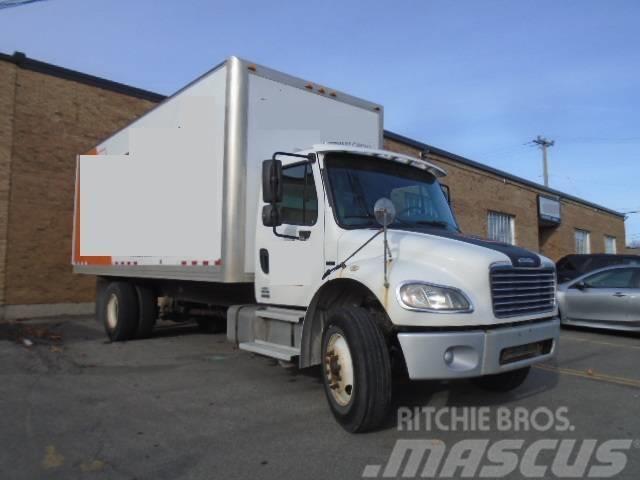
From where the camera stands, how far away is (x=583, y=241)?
35.5m

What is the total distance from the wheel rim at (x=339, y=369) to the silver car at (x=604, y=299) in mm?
7650

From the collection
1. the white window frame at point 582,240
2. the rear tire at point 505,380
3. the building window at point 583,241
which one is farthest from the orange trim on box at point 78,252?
the building window at point 583,241

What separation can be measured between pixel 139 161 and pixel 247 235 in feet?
10.9

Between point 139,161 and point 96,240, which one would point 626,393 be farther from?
point 96,240

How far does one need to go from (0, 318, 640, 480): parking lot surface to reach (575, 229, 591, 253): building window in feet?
94.3

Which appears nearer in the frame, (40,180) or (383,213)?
(383,213)

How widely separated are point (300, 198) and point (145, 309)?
4961 millimetres

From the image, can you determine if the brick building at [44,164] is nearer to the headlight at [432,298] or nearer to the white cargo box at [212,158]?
the white cargo box at [212,158]

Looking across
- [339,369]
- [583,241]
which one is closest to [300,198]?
[339,369]

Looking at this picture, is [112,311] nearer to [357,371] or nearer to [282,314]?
[282,314]

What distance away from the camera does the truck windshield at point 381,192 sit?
18.0 feet

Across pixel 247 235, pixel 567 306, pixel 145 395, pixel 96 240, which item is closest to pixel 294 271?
pixel 247 235

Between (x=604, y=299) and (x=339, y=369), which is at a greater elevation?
(x=604, y=299)

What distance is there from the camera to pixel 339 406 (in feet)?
15.4
